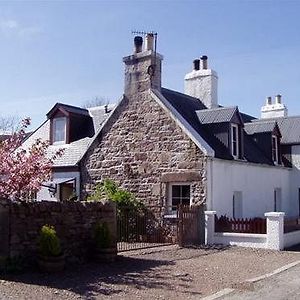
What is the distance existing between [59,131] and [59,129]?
97mm

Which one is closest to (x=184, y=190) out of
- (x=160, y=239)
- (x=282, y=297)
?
(x=160, y=239)

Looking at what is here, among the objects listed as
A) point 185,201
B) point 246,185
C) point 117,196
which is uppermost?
point 246,185

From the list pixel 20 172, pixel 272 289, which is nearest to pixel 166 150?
pixel 20 172

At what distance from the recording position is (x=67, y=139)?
2423 cm

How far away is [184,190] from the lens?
19938mm

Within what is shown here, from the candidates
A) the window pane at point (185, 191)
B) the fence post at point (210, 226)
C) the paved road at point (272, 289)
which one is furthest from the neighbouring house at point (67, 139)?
the paved road at point (272, 289)

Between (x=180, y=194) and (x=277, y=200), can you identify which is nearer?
(x=180, y=194)

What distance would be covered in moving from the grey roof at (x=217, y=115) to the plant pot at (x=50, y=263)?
1128cm

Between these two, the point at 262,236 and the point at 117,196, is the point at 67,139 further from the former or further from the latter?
the point at 262,236

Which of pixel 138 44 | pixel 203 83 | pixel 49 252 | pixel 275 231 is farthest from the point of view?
pixel 203 83

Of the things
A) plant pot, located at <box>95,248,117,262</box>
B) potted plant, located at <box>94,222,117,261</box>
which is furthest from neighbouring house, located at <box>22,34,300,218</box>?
plant pot, located at <box>95,248,117,262</box>

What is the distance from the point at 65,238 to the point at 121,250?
341 cm

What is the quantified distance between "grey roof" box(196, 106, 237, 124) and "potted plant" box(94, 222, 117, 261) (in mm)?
8997

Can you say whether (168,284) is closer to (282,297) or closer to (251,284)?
(251,284)
